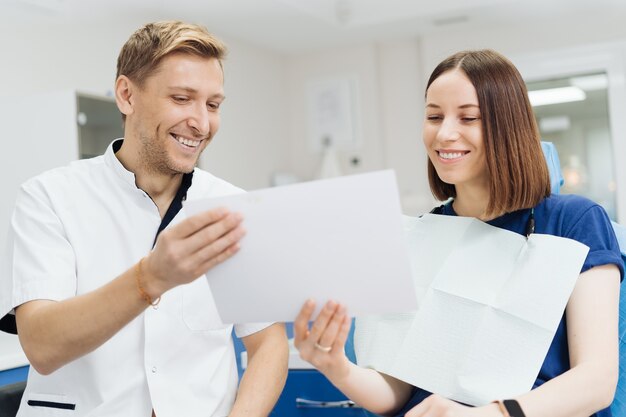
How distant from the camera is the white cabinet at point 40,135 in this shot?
2.64 metres

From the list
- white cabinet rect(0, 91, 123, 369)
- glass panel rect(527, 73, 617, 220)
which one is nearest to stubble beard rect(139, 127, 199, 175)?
white cabinet rect(0, 91, 123, 369)

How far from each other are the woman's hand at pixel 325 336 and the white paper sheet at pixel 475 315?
0.19 m

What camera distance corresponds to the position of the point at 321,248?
3.28ft

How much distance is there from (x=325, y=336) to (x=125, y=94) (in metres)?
0.75

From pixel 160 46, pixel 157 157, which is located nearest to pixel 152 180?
pixel 157 157

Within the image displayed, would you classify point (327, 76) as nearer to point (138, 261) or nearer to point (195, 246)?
point (138, 261)

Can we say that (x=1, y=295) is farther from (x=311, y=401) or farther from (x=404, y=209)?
(x=404, y=209)

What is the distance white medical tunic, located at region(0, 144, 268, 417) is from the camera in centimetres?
131

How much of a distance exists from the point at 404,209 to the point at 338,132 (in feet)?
2.65

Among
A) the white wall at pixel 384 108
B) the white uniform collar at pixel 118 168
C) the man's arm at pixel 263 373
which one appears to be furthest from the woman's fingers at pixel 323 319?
the white wall at pixel 384 108

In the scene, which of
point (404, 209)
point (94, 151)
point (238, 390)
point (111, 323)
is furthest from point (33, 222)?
point (404, 209)

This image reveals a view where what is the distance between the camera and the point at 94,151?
2.97m

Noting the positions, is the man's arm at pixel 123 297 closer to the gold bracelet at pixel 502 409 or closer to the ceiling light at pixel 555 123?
the gold bracelet at pixel 502 409

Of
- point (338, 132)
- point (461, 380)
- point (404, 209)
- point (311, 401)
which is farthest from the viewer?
point (338, 132)
